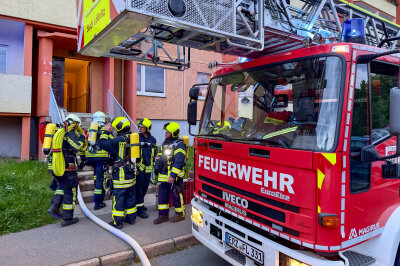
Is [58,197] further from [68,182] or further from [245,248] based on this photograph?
[245,248]

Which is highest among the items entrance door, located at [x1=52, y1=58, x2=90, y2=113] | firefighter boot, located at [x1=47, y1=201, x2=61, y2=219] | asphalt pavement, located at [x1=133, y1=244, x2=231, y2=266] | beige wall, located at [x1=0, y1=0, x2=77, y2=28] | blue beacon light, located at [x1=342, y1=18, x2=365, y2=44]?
beige wall, located at [x1=0, y1=0, x2=77, y2=28]

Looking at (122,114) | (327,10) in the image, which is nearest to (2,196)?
(122,114)

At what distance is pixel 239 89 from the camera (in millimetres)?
3422

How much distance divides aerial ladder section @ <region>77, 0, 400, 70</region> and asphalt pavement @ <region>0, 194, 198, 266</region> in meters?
2.55

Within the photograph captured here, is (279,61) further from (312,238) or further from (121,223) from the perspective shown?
(121,223)

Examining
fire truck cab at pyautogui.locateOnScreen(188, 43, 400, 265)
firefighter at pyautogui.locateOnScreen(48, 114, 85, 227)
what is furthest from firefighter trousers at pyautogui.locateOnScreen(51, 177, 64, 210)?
fire truck cab at pyautogui.locateOnScreen(188, 43, 400, 265)

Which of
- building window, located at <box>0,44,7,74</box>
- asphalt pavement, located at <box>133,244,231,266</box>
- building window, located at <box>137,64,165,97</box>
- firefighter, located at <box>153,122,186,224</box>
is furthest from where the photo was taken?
building window, located at <box>137,64,165,97</box>

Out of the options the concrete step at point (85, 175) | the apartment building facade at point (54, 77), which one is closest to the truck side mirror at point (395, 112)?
the concrete step at point (85, 175)

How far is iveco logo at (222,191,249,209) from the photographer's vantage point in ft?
9.09

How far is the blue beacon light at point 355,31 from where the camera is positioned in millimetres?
2721

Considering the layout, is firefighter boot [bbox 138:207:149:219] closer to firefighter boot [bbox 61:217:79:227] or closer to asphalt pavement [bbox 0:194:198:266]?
asphalt pavement [bbox 0:194:198:266]

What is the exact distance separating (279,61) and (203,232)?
2.08 meters

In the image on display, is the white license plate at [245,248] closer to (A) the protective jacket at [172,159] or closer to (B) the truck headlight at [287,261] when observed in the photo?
(B) the truck headlight at [287,261]

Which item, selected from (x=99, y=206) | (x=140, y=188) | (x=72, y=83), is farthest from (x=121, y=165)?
(x=72, y=83)
